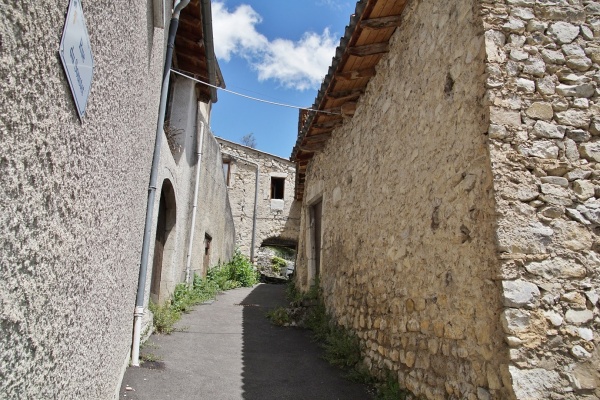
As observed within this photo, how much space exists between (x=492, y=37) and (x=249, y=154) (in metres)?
14.2

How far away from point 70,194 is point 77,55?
0.49m

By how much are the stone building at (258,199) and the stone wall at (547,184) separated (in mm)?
13570

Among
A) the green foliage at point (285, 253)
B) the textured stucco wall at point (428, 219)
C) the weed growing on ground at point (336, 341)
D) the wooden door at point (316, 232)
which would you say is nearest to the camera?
the textured stucco wall at point (428, 219)

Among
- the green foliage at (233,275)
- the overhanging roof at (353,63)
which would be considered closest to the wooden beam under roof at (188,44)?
the overhanging roof at (353,63)

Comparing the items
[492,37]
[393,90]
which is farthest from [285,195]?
[492,37]

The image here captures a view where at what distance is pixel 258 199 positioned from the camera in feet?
53.7

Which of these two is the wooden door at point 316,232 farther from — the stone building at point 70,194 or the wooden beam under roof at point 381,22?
the stone building at point 70,194

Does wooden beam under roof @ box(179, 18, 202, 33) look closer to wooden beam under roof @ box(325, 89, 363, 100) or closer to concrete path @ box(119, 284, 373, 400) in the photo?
wooden beam under roof @ box(325, 89, 363, 100)

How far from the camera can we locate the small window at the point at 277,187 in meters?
16.8

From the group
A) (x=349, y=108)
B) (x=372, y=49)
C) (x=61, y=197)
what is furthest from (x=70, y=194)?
(x=349, y=108)

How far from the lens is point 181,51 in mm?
7000

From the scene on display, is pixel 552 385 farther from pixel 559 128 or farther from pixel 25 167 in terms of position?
pixel 25 167

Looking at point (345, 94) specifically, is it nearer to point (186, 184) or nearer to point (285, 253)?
point (186, 184)

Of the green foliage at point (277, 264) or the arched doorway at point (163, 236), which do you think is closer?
the arched doorway at point (163, 236)
